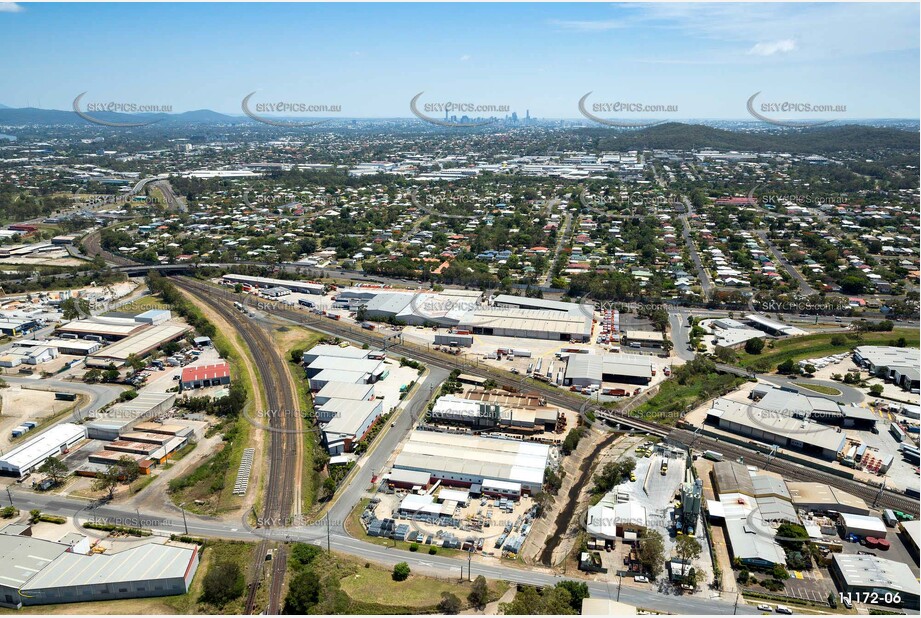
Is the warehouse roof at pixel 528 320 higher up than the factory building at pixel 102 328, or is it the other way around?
the factory building at pixel 102 328

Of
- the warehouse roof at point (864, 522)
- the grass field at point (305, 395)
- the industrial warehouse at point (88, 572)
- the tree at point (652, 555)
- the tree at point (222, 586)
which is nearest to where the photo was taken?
the tree at point (222, 586)

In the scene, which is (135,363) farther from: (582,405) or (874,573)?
(874,573)

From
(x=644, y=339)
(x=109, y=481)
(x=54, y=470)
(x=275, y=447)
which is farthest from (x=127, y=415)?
(x=644, y=339)

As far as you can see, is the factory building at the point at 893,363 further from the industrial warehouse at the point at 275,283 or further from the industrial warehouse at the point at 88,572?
the industrial warehouse at the point at 275,283

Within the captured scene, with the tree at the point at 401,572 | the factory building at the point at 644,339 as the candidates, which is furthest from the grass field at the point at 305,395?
Result: the factory building at the point at 644,339

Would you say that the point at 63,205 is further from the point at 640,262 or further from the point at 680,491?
the point at 680,491

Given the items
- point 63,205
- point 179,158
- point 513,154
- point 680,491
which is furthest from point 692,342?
point 179,158
